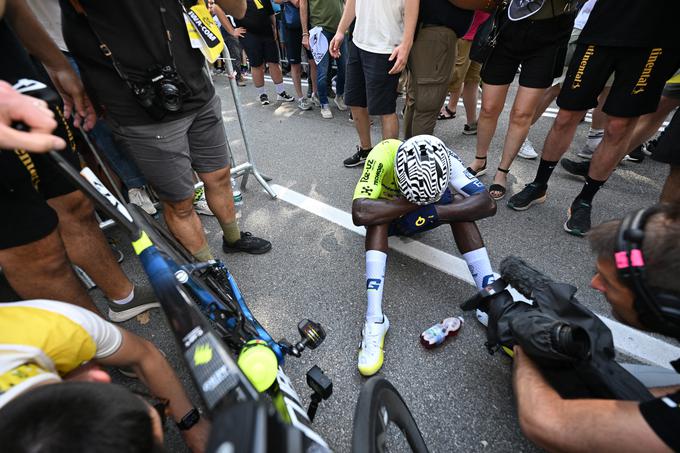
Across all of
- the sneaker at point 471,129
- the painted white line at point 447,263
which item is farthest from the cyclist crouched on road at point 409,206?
the sneaker at point 471,129

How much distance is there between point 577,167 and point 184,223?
3431mm

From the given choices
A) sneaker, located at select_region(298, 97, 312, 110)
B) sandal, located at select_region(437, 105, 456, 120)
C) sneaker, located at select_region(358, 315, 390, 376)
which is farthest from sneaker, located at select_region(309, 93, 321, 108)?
sneaker, located at select_region(358, 315, 390, 376)

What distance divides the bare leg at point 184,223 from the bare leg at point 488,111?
8.01 ft

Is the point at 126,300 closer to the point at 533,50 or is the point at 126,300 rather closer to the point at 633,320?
the point at 633,320

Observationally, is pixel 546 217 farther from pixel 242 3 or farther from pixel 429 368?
pixel 242 3

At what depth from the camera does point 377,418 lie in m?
1.06

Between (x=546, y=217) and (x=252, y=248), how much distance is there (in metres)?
2.32

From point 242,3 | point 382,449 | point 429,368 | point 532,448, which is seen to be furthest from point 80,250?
point 532,448

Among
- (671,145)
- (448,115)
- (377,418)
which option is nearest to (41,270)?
(377,418)

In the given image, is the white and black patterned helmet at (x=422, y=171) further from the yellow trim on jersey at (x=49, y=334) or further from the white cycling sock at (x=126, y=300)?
the white cycling sock at (x=126, y=300)

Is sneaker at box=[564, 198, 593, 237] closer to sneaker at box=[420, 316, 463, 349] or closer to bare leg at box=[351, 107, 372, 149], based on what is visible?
sneaker at box=[420, 316, 463, 349]

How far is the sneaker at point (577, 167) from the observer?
128 inches

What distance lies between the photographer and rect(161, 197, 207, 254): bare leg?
2033 millimetres

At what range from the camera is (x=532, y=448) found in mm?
1426
